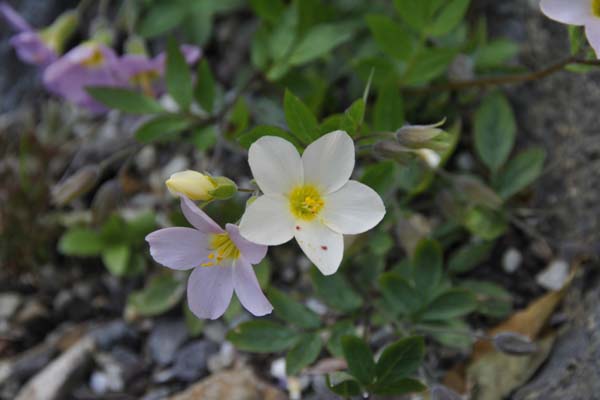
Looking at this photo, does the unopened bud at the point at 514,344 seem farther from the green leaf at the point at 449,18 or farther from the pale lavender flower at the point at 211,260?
the green leaf at the point at 449,18

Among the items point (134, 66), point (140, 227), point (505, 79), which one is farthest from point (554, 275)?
point (134, 66)

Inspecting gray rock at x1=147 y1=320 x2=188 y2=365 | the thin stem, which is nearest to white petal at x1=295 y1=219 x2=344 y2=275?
the thin stem

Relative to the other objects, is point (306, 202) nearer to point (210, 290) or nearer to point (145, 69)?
point (210, 290)

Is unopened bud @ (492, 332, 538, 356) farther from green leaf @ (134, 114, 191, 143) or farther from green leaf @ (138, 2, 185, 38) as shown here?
green leaf @ (138, 2, 185, 38)

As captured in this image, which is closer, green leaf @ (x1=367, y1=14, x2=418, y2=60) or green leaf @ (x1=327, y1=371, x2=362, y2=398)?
green leaf @ (x1=327, y1=371, x2=362, y2=398)

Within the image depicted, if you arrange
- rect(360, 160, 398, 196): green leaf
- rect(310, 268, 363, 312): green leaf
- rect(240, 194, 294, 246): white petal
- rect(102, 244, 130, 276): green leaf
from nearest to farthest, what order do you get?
rect(240, 194, 294, 246): white petal, rect(360, 160, 398, 196): green leaf, rect(310, 268, 363, 312): green leaf, rect(102, 244, 130, 276): green leaf

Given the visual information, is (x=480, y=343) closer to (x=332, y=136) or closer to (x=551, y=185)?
(x=551, y=185)

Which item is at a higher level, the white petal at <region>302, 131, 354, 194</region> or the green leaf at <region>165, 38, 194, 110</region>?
the white petal at <region>302, 131, 354, 194</region>
